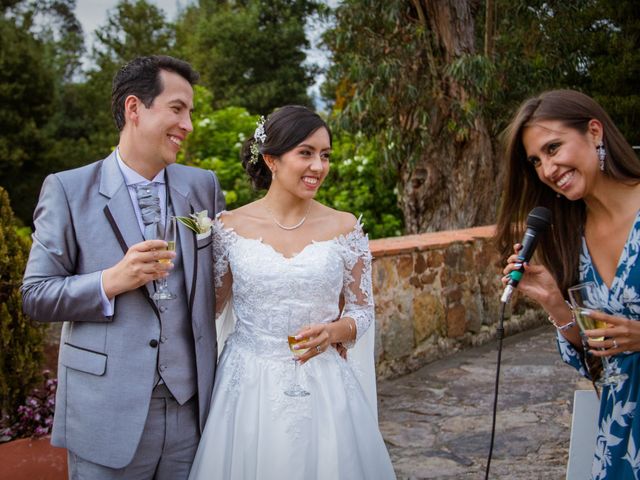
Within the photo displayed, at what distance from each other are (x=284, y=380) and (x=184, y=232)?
727 mm

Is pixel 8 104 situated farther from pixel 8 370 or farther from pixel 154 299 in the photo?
pixel 154 299

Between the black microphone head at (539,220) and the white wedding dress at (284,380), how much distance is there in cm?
86

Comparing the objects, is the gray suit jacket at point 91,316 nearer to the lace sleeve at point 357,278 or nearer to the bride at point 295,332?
the bride at point 295,332

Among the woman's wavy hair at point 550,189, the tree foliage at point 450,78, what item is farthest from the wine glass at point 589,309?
the tree foliage at point 450,78

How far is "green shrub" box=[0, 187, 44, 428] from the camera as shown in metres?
3.85

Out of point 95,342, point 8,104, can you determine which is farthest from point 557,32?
point 8,104

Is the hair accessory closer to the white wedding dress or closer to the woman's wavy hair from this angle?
the white wedding dress

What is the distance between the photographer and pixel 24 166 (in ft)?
68.9

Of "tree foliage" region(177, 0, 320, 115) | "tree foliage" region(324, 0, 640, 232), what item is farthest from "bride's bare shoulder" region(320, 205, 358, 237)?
"tree foliage" region(177, 0, 320, 115)

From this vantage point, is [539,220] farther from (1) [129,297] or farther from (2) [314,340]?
(1) [129,297]

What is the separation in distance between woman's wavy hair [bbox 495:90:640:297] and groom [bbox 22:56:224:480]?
1.17m

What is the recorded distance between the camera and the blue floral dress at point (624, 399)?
7.70ft

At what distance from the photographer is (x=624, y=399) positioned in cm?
239

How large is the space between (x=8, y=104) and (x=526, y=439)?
63.8ft
